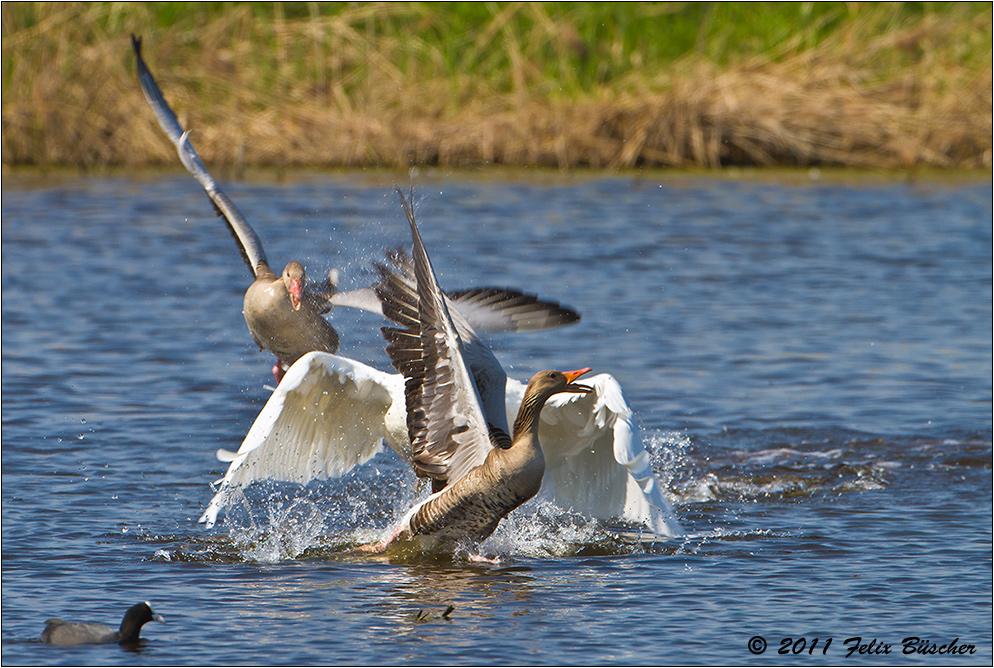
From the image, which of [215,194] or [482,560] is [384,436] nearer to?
[482,560]

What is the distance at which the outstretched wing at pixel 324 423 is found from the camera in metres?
6.33

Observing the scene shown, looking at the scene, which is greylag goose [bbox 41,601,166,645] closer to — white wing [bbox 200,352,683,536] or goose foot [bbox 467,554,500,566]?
white wing [bbox 200,352,683,536]

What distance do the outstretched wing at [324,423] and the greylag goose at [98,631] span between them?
1.07 m

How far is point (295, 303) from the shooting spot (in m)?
6.43

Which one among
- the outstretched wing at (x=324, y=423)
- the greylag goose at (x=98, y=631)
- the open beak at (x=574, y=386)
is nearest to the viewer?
the greylag goose at (x=98, y=631)

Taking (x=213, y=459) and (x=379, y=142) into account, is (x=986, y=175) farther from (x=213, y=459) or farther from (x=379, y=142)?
(x=213, y=459)

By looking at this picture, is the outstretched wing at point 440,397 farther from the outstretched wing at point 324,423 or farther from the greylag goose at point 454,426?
the outstretched wing at point 324,423

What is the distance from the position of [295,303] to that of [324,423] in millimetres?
748

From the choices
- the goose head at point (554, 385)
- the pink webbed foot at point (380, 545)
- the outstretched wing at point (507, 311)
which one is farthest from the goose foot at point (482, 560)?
the outstretched wing at point (507, 311)

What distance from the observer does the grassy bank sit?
17578mm

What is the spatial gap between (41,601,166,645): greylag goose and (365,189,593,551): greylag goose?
1.48 meters

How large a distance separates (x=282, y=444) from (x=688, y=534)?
6.49 feet

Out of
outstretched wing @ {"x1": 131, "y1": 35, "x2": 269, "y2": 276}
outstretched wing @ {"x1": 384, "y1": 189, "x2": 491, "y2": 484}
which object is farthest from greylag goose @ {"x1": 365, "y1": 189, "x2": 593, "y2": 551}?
outstretched wing @ {"x1": 131, "y1": 35, "x2": 269, "y2": 276}

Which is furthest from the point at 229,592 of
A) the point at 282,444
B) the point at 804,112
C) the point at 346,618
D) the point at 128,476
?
the point at 804,112
